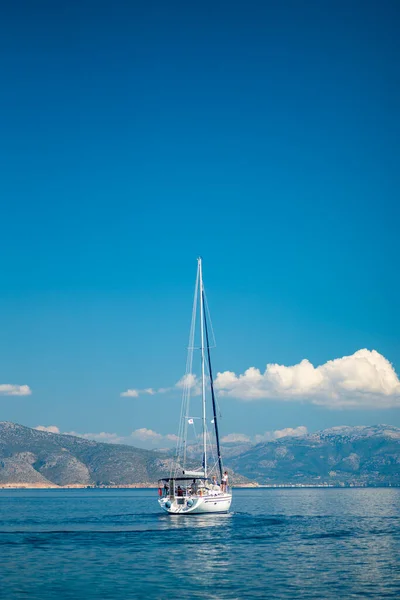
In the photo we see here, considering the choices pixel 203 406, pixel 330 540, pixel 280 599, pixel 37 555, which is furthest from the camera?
pixel 203 406

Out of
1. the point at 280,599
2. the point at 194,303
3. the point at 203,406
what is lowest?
the point at 280,599

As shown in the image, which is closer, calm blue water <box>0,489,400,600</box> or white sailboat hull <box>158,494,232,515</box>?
calm blue water <box>0,489,400,600</box>

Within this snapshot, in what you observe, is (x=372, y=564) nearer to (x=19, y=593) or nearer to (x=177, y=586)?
(x=177, y=586)

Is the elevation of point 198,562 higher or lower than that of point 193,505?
lower

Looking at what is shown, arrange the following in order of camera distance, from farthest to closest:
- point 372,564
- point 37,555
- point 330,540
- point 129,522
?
1. point 129,522
2. point 330,540
3. point 37,555
4. point 372,564

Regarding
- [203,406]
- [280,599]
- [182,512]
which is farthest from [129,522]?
[280,599]

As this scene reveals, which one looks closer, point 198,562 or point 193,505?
point 198,562

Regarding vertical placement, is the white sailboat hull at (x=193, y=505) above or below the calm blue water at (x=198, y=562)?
above

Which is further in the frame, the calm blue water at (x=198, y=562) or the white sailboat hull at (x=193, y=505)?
the white sailboat hull at (x=193, y=505)

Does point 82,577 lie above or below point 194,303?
below

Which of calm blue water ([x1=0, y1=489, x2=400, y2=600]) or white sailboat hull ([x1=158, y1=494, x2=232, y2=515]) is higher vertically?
white sailboat hull ([x1=158, y1=494, x2=232, y2=515])

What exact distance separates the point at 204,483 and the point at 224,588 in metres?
73.2

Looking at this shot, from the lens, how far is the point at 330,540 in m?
84.1

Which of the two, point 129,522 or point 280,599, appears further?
point 129,522
